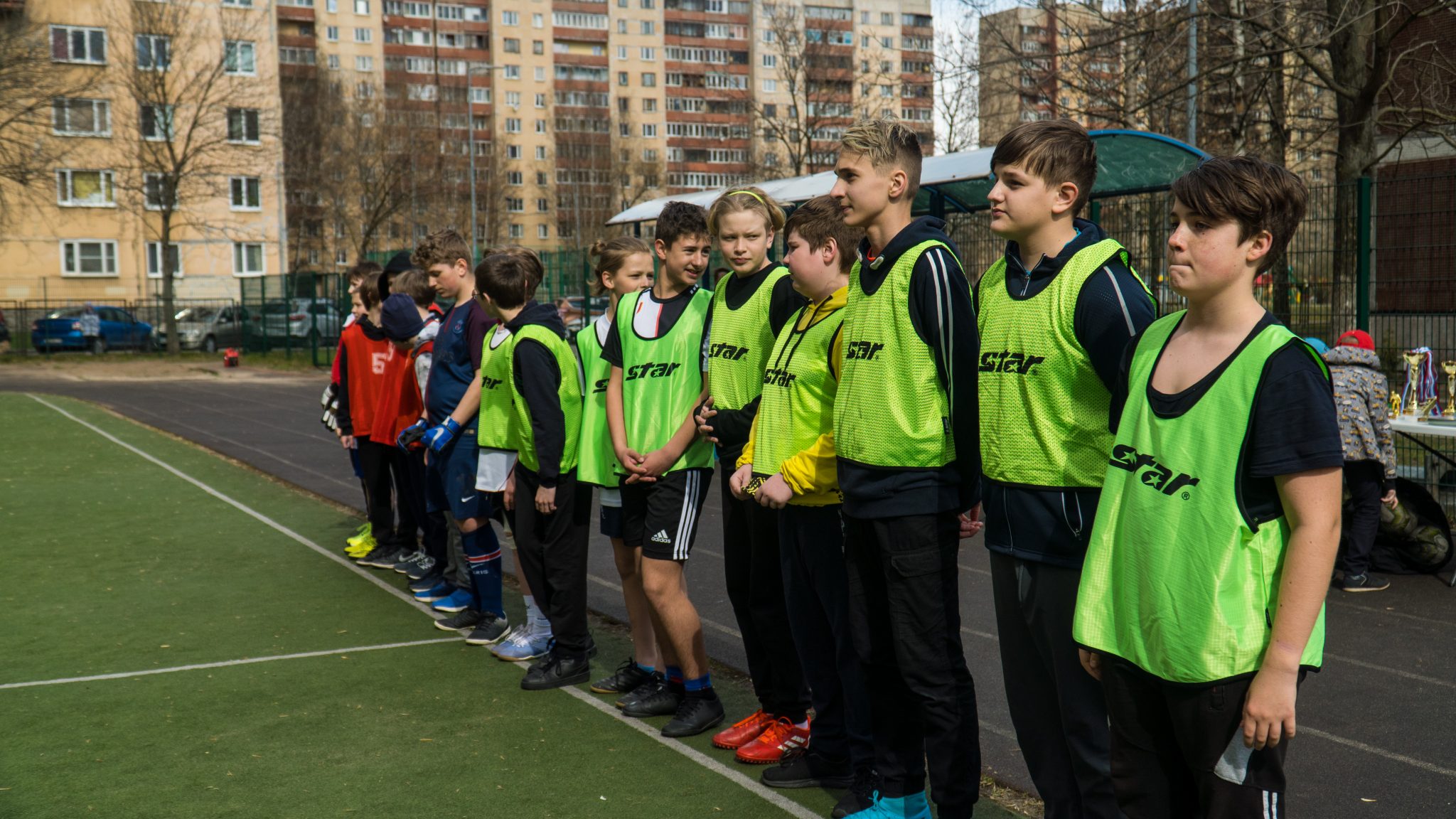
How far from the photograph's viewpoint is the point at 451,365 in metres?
6.43

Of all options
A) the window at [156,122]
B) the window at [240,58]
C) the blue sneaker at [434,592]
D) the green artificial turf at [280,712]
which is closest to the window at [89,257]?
the window at [156,122]

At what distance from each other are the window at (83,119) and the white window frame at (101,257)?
15.0 feet

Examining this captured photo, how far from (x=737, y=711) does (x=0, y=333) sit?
35270 mm

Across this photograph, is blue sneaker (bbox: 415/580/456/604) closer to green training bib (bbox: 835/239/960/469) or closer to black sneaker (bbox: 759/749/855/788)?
→ black sneaker (bbox: 759/749/855/788)

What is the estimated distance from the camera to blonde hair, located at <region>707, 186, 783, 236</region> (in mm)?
4402

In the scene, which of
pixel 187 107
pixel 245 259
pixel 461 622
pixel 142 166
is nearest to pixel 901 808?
pixel 461 622

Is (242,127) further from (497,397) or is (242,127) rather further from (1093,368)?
(1093,368)

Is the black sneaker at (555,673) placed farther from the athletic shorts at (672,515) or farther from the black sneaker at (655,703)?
the athletic shorts at (672,515)

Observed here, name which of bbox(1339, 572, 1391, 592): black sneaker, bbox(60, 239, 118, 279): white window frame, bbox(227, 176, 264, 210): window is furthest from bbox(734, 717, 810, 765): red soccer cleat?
bbox(227, 176, 264, 210): window

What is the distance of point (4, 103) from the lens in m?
30.5

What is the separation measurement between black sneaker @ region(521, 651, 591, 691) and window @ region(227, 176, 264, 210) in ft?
171

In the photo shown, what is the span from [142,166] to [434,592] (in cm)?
3876

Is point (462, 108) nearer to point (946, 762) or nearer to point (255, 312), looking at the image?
point (255, 312)

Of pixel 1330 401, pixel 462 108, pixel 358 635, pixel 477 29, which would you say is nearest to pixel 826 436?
pixel 1330 401
